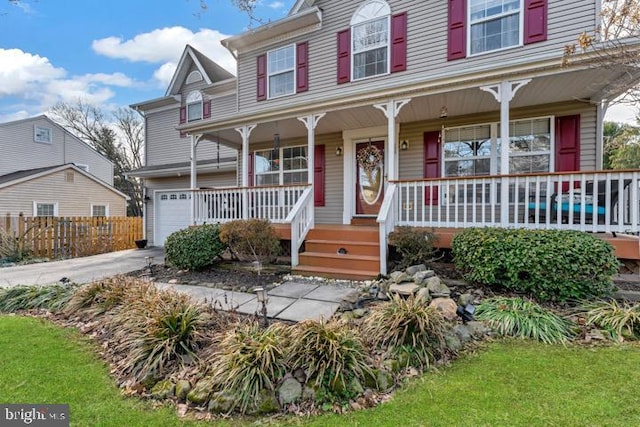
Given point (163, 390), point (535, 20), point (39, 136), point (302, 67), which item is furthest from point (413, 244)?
point (39, 136)

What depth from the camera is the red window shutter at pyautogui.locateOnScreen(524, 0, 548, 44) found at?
6262mm

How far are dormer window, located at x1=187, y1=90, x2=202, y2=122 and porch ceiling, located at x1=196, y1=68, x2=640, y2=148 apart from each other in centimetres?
501

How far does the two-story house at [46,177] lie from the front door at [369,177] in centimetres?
1488

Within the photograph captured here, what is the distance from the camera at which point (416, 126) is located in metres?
7.52

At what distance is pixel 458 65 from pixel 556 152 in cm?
279

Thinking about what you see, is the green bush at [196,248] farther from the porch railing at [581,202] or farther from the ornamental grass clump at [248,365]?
the porch railing at [581,202]

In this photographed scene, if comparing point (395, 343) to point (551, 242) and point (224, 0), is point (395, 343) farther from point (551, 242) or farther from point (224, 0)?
point (224, 0)

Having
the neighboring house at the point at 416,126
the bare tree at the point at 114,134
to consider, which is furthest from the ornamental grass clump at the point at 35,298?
the bare tree at the point at 114,134

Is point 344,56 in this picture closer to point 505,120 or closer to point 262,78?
point 262,78

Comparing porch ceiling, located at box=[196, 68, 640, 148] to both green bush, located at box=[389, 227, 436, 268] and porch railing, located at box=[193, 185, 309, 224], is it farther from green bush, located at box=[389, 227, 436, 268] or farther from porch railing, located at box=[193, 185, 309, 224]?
green bush, located at box=[389, 227, 436, 268]

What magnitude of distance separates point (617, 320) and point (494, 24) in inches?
246

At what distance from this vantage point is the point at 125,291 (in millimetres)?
4273

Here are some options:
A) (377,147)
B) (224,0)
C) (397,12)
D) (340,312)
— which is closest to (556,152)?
(377,147)

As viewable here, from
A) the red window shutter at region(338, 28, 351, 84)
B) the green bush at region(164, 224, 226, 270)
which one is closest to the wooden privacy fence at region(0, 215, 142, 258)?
the green bush at region(164, 224, 226, 270)
